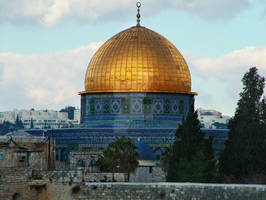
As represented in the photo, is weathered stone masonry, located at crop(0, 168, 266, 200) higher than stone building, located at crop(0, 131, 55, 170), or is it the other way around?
stone building, located at crop(0, 131, 55, 170)

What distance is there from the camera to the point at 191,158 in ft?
91.4

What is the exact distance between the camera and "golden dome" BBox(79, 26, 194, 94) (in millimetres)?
45500

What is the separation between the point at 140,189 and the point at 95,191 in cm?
111

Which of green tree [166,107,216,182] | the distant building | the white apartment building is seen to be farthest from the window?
the white apartment building

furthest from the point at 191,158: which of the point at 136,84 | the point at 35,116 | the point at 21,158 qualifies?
the point at 35,116

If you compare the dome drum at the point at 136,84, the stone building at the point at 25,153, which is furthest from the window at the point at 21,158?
the dome drum at the point at 136,84

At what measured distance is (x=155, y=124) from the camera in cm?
4447

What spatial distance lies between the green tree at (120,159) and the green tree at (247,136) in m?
4.03

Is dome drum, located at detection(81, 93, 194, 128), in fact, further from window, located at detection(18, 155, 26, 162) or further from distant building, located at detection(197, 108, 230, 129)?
distant building, located at detection(197, 108, 230, 129)

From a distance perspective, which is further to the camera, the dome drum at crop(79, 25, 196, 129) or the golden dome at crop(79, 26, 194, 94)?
the golden dome at crop(79, 26, 194, 94)

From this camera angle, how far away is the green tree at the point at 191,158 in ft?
88.6

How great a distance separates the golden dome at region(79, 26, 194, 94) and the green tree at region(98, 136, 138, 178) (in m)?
11.3

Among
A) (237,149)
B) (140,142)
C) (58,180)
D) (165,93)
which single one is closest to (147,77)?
(165,93)

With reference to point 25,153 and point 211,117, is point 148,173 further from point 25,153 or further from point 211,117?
point 211,117
